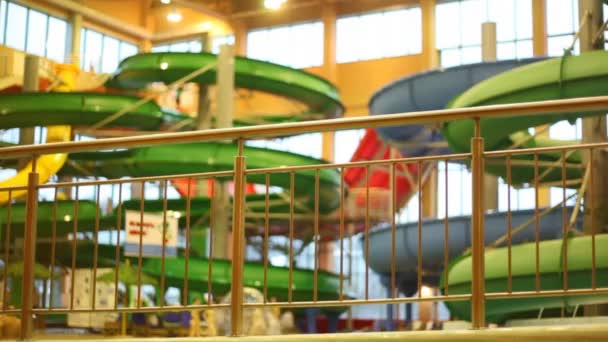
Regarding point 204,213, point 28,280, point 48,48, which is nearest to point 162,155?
point 204,213

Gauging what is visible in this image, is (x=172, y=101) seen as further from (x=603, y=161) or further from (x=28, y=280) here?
(x=28, y=280)

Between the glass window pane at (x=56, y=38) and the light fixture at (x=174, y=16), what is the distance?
10.1ft

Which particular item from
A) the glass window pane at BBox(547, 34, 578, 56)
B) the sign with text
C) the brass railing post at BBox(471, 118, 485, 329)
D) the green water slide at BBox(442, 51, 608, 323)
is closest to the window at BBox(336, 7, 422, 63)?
the glass window pane at BBox(547, 34, 578, 56)

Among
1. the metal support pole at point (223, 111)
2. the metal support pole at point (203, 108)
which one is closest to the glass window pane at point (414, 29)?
the metal support pole at point (203, 108)

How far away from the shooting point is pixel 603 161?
9.89 m

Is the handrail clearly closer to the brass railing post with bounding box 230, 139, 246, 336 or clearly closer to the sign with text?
the brass railing post with bounding box 230, 139, 246, 336

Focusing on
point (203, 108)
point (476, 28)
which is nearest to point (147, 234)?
point (203, 108)

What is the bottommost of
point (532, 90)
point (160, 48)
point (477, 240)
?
point (477, 240)

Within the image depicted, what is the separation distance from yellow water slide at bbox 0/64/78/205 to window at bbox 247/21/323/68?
12.0m

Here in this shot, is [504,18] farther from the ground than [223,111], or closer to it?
farther from the ground

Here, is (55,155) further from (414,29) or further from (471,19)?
(471,19)

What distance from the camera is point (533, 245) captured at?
30.5 feet

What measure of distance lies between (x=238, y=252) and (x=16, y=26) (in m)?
23.5

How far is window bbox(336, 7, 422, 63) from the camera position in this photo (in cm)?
2812
